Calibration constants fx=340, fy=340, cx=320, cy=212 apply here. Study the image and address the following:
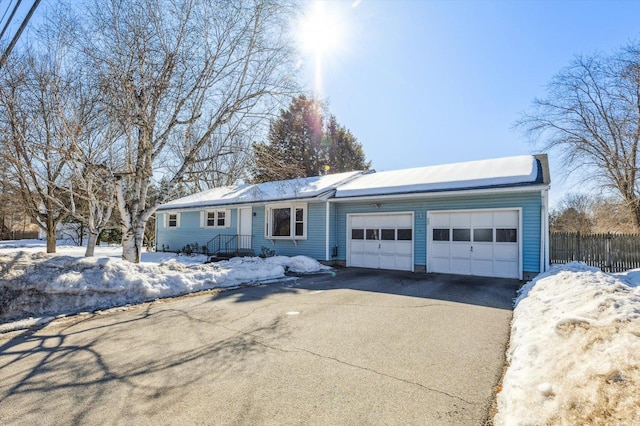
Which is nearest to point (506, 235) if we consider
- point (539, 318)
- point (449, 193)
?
point (449, 193)

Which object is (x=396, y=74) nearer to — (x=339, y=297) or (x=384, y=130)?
(x=384, y=130)

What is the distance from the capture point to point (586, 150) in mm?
19844

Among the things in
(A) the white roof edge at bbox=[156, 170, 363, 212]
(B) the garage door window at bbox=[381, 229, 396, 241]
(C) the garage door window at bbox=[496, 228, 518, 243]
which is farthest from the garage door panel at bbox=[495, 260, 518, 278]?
(A) the white roof edge at bbox=[156, 170, 363, 212]

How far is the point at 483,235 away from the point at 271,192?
31.1ft

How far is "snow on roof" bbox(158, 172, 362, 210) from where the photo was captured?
13859mm

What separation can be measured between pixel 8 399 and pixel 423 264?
36.4 ft

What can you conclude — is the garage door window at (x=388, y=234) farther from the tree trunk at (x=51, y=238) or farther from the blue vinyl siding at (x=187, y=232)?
the tree trunk at (x=51, y=238)

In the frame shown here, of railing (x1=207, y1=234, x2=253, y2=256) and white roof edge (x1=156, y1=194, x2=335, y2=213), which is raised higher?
white roof edge (x1=156, y1=194, x2=335, y2=213)

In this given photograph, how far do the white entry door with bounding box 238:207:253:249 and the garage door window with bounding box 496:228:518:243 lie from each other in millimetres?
10665

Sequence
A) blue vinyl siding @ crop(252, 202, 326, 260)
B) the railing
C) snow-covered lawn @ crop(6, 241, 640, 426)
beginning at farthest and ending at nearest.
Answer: the railing → blue vinyl siding @ crop(252, 202, 326, 260) → snow-covered lawn @ crop(6, 241, 640, 426)

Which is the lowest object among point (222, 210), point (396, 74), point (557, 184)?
point (222, 210)

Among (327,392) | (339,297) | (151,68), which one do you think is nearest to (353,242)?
(339,297)

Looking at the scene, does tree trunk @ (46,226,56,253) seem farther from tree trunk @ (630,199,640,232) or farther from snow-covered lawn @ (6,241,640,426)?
tree trunk @ (630,199,640,232)

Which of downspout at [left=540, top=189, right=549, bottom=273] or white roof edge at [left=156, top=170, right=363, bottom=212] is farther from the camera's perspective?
white roof edge at [left=156, top=170, right=363, bottom=212]
